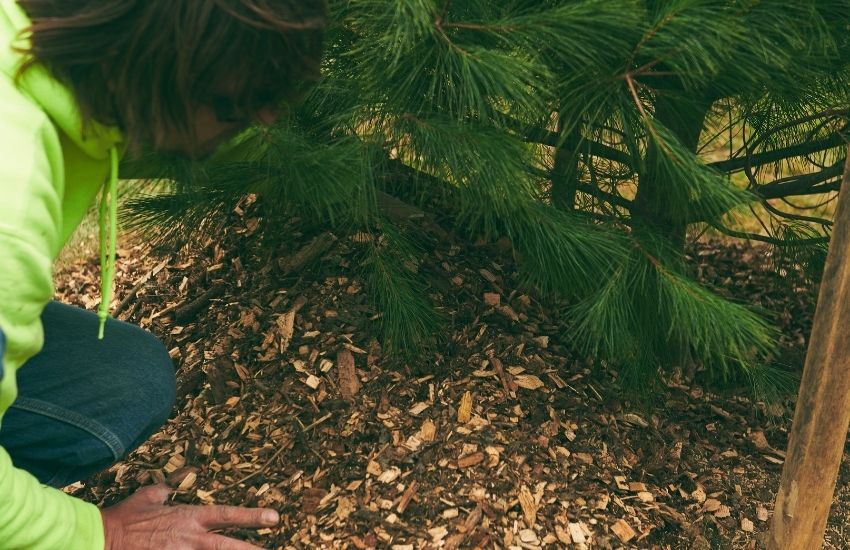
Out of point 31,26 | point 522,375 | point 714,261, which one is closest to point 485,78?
point 31,26

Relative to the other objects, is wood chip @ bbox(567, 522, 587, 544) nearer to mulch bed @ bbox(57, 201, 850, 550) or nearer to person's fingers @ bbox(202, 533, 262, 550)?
mulch bed @ bbox(57, 201, 850, 550)

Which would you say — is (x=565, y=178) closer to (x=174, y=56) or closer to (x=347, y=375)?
(x=347, y=375)

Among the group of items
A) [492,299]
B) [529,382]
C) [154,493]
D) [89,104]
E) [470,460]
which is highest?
[89,104]

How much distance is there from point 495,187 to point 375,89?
0.21m

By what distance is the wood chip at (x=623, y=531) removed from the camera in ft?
4.70

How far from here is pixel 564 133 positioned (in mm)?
1263

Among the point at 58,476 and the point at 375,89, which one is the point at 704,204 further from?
the point at 58,476

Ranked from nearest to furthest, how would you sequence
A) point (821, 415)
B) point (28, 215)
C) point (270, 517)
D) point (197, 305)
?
point (28, 215)
point (821, 415)
point (270, 517)
point (197, 305)

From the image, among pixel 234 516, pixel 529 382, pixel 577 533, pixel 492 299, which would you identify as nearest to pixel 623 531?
pixel 577 533

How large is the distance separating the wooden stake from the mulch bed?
242 mm

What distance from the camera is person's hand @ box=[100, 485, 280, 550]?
48.4 inches

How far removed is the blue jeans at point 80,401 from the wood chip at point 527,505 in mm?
559

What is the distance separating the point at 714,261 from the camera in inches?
Result: 81.8

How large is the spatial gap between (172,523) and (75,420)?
0.64ft
